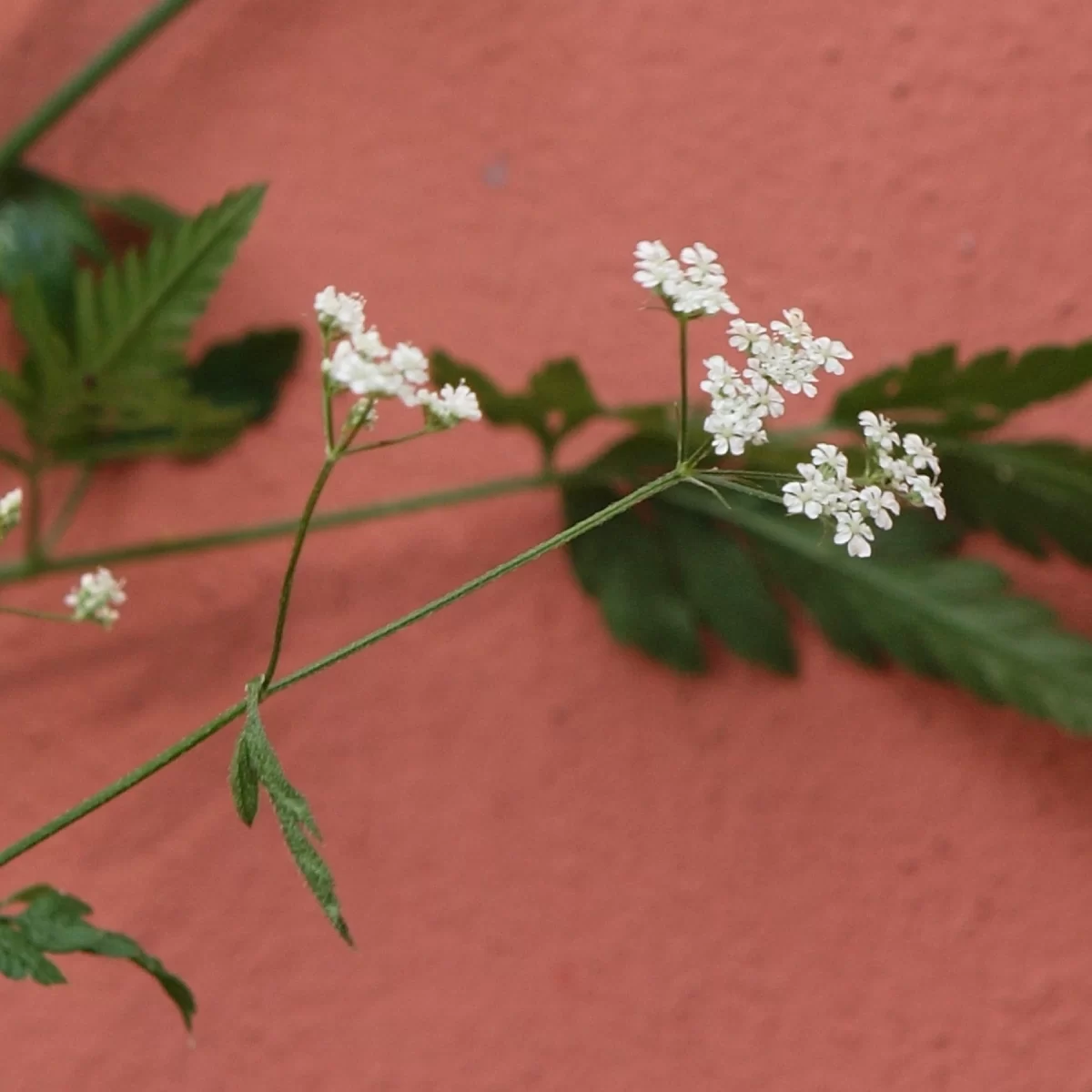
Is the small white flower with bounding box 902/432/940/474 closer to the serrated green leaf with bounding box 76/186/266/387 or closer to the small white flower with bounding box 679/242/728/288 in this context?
the small white flower with bounding box 679/242/728/288

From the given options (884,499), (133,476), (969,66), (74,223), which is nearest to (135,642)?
(133,476)

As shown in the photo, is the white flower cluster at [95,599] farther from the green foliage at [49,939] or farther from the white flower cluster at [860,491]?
the white flower cluster at [860,491]

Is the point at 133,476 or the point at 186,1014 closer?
the point at 186,1014

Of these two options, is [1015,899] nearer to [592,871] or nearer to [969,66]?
[592,871]

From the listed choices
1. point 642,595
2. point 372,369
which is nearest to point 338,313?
point 372,369

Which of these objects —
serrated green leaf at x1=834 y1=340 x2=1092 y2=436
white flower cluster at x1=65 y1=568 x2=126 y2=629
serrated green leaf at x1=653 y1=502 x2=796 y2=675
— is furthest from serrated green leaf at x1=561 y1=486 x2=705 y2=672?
white flower cluster at x1=65 y1=568 x2=126 y2=629

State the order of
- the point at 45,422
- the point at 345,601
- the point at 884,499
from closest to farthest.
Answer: the point at 884,499 → the point at 45,422 → the point at 345,601
